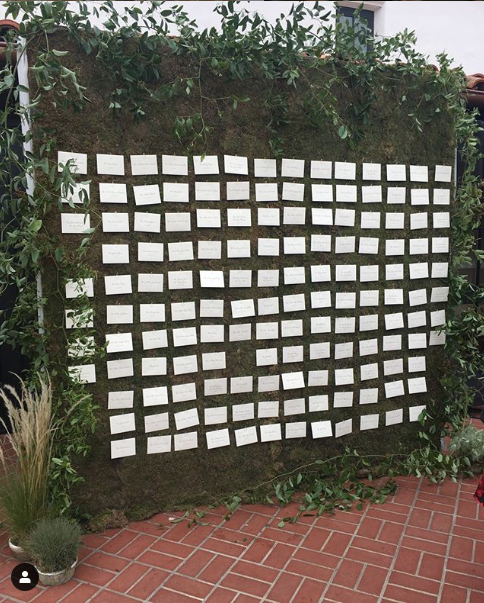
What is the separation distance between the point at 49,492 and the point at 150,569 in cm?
A: 81

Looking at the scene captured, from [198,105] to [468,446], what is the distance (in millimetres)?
3468

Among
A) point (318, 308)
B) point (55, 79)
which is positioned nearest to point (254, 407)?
point (318, 308)

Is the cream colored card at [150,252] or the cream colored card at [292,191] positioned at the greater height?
the cream colored card at [292,191]

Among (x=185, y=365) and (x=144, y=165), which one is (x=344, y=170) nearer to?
(x=144, y=165)

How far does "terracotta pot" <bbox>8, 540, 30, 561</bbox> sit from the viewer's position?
11.1 ft

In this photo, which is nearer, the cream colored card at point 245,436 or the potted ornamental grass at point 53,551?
the potted ornamental grass at point 53,551

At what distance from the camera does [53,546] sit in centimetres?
317

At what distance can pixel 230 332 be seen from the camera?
4062mm

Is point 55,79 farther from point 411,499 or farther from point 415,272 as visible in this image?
point 411,499

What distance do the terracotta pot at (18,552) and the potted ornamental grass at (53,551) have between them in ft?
0.44

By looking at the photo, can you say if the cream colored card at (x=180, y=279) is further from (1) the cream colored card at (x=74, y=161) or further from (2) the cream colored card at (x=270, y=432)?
(2) the cream colored card at (x=270, y=432)

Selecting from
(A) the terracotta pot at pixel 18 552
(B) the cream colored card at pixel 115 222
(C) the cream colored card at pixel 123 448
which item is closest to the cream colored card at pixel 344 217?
(B) the cream colored card at pixel 115 222

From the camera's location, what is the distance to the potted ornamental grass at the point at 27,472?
3.31 m

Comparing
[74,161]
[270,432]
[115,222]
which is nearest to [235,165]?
[115,222]
